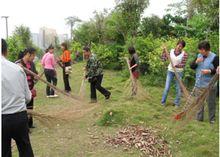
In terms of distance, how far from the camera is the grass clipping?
532 cm

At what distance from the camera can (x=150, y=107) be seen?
8.32 meters

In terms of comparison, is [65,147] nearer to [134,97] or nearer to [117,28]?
[134,97]

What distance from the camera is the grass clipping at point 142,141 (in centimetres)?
532

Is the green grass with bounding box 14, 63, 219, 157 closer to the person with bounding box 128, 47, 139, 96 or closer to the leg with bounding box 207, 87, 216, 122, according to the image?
the leg with bounding box 207, 87, 216, 122

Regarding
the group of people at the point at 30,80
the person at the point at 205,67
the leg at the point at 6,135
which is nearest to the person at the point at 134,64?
the group of people at the point at 30,80

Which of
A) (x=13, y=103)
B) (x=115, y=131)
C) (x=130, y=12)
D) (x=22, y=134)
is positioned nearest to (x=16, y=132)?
(x=22, y=134)

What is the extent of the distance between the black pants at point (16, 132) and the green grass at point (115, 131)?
131 cm

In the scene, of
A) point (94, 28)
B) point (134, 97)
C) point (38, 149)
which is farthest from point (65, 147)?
point (94, 28)

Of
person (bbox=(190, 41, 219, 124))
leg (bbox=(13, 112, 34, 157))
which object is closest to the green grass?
person (bbox=(190, 41, 219, 124))

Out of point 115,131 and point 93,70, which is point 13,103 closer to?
point 115,131

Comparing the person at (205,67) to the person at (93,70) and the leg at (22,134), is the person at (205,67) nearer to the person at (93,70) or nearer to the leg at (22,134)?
the person at (93,70)

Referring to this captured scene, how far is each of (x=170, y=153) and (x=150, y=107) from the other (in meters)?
3.06

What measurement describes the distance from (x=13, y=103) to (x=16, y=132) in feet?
1.07

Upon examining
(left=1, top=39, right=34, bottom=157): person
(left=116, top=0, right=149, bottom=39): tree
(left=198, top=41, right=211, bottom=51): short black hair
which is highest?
(left=116, top=0, right=149, bottom=39): tree
